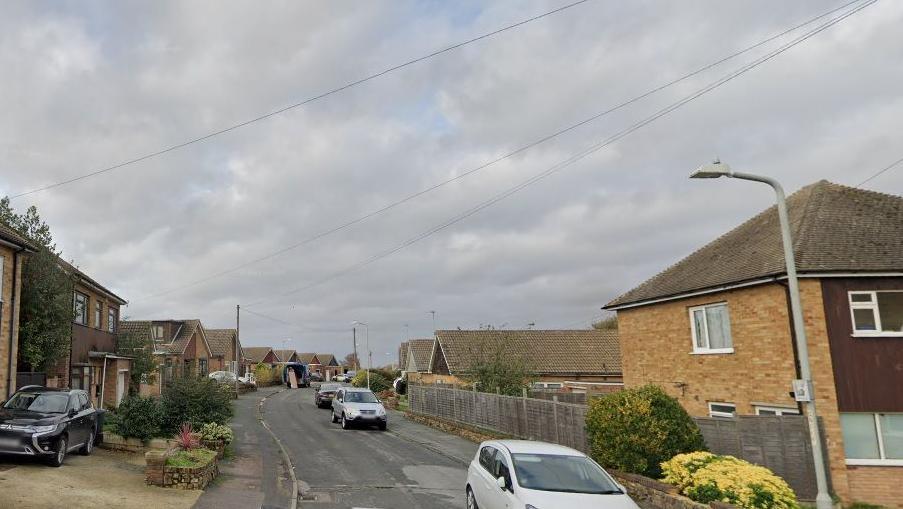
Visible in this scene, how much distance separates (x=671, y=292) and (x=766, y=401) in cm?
459

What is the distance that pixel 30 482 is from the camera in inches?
448

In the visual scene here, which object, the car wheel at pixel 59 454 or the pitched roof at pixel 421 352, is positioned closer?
the car wheel at pixel 59 454

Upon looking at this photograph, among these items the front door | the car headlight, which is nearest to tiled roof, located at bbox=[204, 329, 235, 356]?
the front door

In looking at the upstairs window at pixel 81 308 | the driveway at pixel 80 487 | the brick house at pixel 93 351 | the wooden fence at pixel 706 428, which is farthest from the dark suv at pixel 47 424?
the wooden fence at pixel 706 428

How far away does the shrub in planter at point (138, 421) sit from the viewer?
54.9ft

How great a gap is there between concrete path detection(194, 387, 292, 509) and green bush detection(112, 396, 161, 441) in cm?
219

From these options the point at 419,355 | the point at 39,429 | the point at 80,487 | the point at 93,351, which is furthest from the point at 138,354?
the point at 419,355

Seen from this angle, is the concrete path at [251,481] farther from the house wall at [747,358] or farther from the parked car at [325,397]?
the parked car at [325,397]

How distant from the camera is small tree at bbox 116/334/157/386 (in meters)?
32.3

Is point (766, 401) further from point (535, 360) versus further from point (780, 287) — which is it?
point (535, 360)

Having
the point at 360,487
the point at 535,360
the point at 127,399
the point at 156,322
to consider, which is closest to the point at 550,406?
the point at 360,487

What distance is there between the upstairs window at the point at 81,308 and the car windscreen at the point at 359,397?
452 inches

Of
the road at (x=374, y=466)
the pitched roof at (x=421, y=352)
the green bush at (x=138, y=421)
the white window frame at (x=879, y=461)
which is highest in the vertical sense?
the pitched roof at (x=421, y=352)

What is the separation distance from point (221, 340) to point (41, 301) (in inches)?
2056
